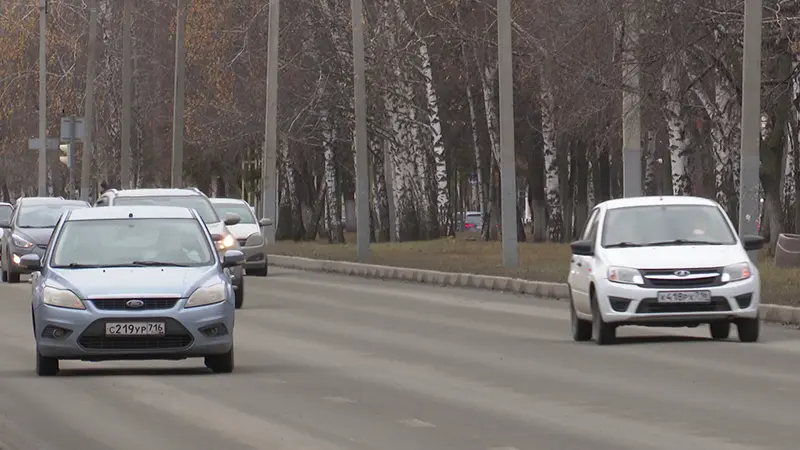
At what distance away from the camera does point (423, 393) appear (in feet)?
51.7

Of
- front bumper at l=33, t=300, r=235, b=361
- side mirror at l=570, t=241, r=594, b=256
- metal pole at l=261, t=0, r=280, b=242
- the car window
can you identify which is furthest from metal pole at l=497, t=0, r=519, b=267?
front bumper at l=33, t=300, r=235, b=361

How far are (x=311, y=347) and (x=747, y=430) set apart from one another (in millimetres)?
8663

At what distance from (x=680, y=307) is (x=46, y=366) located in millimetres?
6329

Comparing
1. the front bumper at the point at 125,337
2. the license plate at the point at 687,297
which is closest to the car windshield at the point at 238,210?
the license plate at the point at 687,297

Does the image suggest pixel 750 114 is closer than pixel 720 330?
No

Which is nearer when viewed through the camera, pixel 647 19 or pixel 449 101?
pixel 647 19

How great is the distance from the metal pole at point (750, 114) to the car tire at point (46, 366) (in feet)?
46.8

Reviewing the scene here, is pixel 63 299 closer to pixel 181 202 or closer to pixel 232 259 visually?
pixel 232 259

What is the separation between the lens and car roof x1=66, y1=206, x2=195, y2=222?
1878 centimetres

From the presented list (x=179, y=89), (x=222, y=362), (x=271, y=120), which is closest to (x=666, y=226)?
(x=222, y=362)

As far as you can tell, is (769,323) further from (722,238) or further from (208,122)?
(208,122)

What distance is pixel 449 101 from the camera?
68188 millimetres

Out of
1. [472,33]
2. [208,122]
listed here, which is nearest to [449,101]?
[208,122]

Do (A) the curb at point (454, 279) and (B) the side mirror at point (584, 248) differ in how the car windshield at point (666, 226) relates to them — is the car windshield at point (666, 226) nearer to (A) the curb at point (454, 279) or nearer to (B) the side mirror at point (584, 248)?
(B) the side mirror at point (584, 248)
